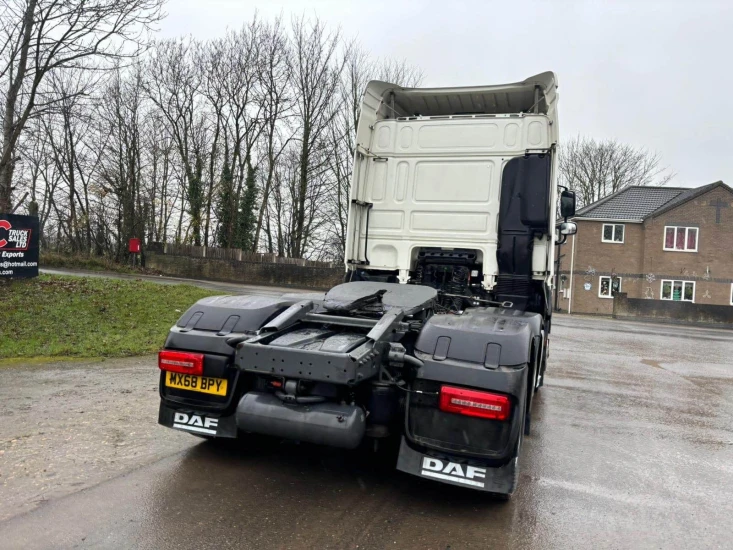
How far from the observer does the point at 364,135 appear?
6.76 meters

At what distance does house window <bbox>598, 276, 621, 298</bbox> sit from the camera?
3538 cm

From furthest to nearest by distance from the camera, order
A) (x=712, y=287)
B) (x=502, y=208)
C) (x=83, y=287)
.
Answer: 1. (x=712, y=287)
2. (x=83, y=287)
3. (x=502, y=208)

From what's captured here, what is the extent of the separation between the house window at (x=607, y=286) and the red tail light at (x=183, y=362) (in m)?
35.3

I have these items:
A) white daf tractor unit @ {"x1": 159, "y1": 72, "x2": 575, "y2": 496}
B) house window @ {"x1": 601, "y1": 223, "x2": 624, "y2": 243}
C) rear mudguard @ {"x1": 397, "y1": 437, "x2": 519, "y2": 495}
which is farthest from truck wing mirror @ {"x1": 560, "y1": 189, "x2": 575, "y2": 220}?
house window @ {"x1": 601, "y1": 223, "x2": 624, "y2": 243}

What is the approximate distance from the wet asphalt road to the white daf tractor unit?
326 millimetres

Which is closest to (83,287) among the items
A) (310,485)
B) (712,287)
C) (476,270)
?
(476,270)

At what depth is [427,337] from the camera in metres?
3.58

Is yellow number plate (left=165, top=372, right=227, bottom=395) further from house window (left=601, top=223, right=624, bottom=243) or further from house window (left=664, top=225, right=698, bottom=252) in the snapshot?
house window (left=664, top=225, right=698, bottom=252)

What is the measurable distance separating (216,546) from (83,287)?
1188 centimetres

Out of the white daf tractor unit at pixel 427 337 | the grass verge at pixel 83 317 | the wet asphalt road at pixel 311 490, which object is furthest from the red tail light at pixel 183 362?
the grass verge at pixel 83 317

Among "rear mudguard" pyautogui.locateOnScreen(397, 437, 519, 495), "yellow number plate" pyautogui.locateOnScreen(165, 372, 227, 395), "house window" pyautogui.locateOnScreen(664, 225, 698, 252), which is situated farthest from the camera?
"house window" pyautogui.locateOnScreen(664, 225, 698, 252)

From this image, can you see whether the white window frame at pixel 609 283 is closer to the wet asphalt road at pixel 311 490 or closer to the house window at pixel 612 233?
the house window at pixel 612 233

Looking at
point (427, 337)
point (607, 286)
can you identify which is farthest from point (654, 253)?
point (427, 337)

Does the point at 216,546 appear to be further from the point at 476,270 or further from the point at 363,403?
the point at 476,270
